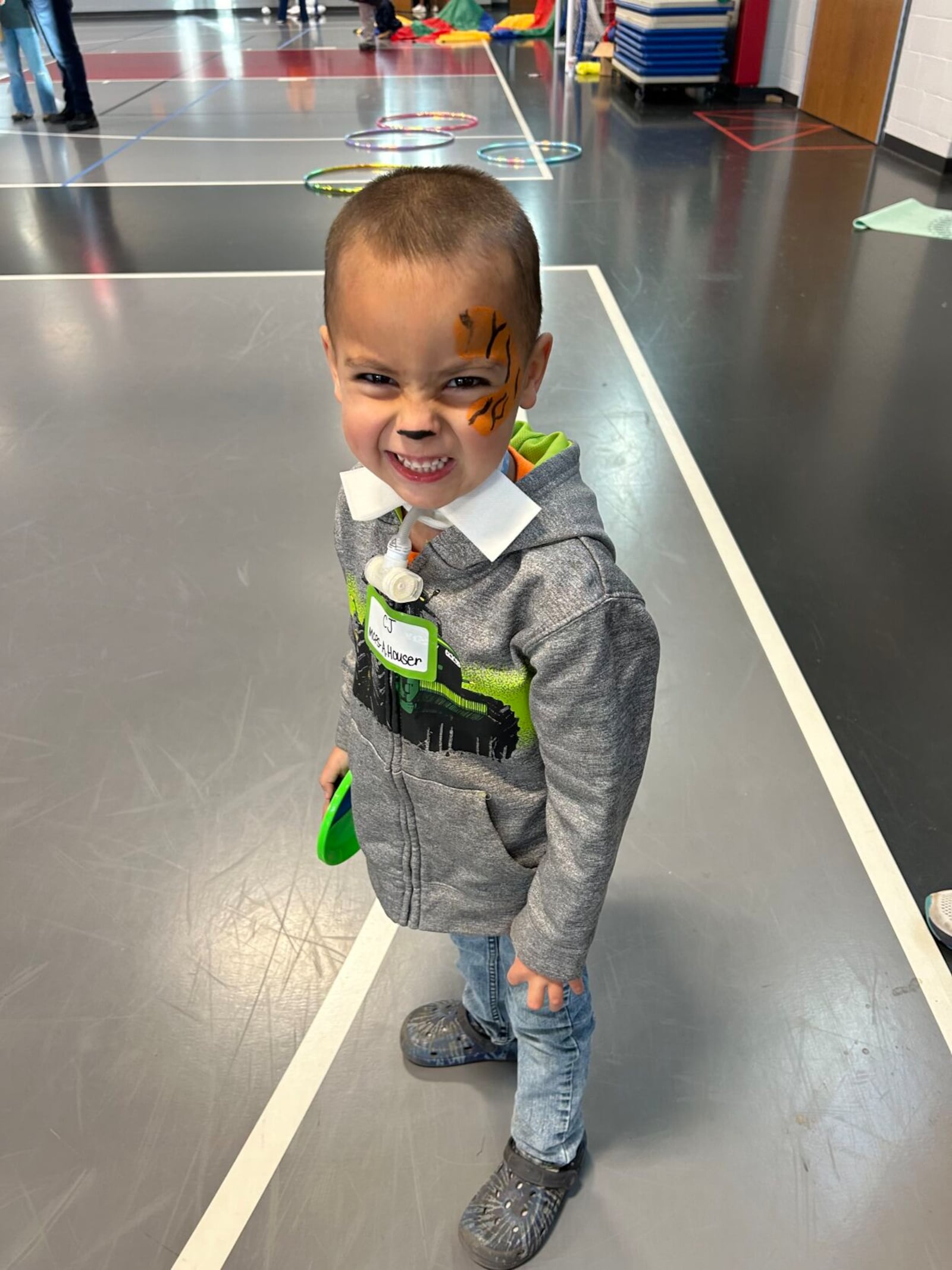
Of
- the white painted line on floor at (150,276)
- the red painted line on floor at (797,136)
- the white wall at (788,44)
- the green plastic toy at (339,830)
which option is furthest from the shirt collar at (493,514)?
the white wall at (788,44)

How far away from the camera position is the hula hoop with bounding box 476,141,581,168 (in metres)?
6.22

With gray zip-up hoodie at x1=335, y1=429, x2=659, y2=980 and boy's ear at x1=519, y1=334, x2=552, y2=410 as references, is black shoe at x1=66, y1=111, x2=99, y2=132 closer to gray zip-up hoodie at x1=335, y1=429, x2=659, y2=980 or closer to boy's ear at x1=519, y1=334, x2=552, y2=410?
gray zip-up hoodie at x1=335, y1=429, x2=659, y2=980

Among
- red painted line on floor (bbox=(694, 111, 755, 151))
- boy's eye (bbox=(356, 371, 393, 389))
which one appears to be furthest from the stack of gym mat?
boy's eye (bbox=(356, 371, 393, 389))

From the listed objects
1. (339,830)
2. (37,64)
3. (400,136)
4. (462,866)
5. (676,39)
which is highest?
(676,39)

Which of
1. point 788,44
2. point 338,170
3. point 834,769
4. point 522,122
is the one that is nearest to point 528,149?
point 522,122

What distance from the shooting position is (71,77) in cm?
707

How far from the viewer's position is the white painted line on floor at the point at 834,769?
57.8 inches

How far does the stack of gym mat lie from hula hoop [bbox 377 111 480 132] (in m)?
1.87

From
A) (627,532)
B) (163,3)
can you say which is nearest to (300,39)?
(163,3)

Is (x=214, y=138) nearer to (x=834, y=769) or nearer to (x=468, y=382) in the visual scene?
(x=834, y=769)

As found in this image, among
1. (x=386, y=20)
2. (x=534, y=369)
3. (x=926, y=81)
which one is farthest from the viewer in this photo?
(x=386, y=20)

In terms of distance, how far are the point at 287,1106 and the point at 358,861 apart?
18.4 inches

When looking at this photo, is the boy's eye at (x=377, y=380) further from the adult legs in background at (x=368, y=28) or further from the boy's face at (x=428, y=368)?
the adult legs in background at (x=368, y=28)

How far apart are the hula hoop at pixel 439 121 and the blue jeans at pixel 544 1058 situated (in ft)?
23.7
